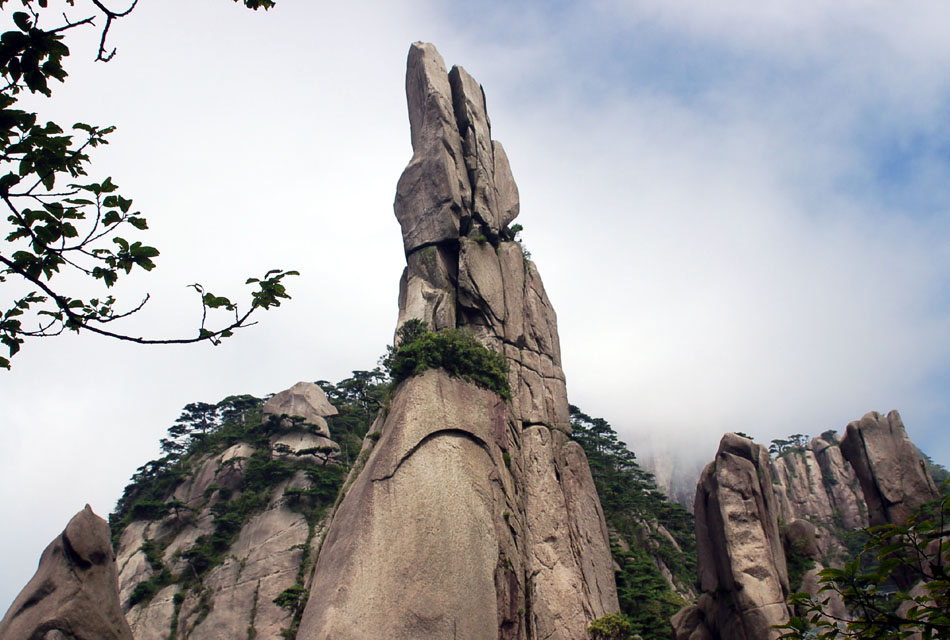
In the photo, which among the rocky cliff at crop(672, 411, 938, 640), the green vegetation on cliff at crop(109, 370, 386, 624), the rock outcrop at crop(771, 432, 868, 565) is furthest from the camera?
the rock outcrop at crop(771, 432, 868, 565)

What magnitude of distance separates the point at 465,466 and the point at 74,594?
38.1ft

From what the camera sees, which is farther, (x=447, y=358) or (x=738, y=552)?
(x=447, y=358)

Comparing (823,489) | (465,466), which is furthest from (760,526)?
(823,489)

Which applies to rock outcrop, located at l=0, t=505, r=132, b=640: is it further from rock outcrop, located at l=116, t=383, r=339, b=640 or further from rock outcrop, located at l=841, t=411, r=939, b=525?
rock outcrop, located at l=841, t=411, r=939, b=525

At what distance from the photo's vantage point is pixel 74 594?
16719 mm

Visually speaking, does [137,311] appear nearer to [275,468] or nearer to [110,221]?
[110,221]

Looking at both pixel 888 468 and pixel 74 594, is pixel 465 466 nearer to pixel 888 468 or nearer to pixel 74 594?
pixel 74 594

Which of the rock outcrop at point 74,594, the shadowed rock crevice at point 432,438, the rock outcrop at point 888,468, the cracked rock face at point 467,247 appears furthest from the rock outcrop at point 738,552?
the rock outcrop at point 74,594

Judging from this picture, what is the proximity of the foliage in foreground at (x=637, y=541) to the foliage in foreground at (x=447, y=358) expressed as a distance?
31.7 ft

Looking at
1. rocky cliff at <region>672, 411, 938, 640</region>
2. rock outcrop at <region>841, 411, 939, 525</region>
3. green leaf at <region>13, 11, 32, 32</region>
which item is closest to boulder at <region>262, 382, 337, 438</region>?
rocky cliff at <region>672, 411, 938, 640</region>

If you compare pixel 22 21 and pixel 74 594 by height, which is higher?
pixel 22 21

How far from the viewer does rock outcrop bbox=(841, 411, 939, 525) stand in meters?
21.8

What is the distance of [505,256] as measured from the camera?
Answer: 102 ft

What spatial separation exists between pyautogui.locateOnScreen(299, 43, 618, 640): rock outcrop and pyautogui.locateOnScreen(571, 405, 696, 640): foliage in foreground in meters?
2.79
